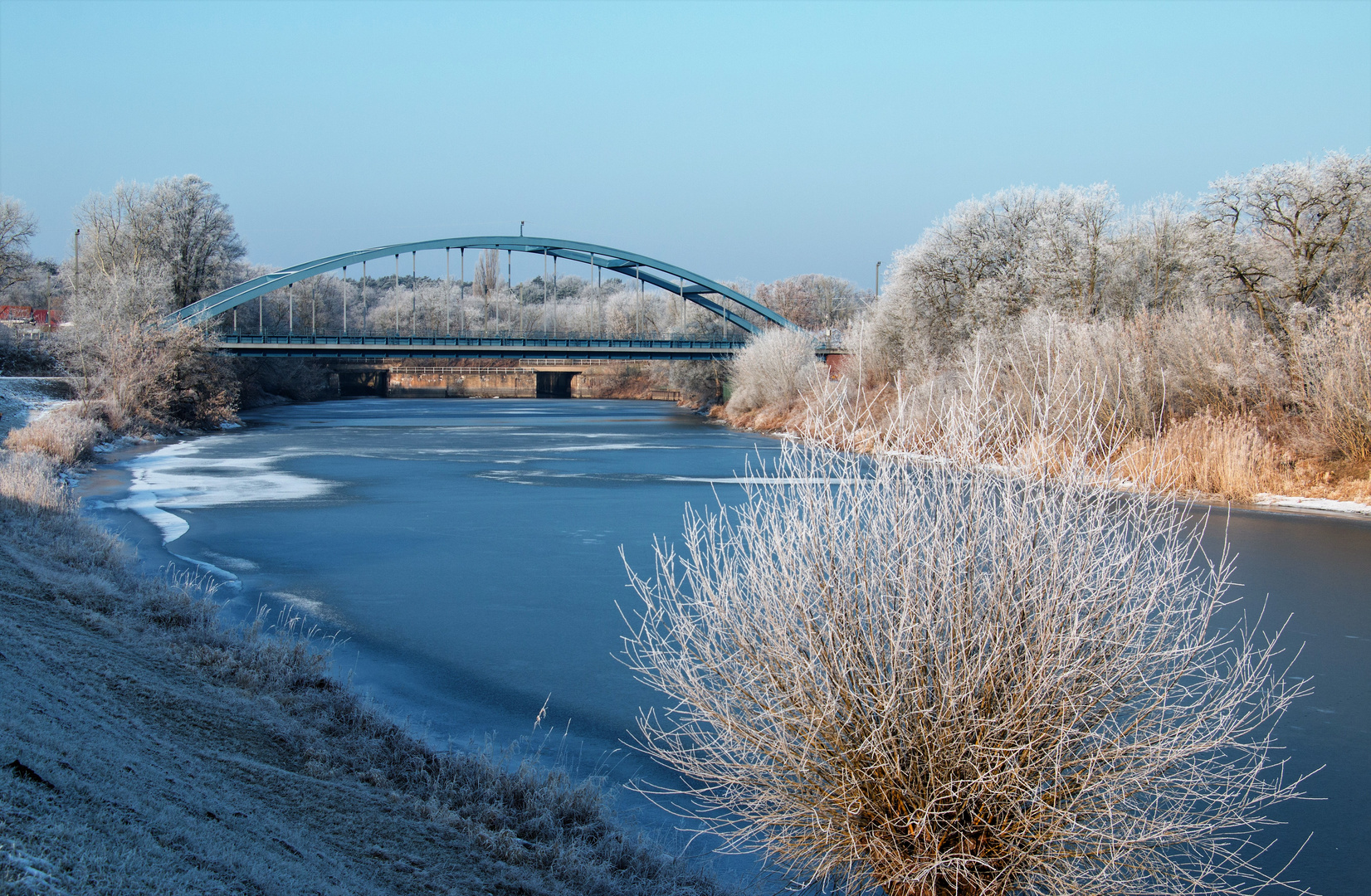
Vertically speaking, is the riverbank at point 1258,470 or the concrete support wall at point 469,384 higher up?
the concrete support wall at point 469,384

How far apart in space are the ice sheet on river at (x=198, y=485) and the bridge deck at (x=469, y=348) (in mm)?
20293

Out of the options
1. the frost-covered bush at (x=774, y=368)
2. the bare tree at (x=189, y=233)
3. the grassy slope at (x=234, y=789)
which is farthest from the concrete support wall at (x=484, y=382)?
the grassy slope at (x=234, y=789)

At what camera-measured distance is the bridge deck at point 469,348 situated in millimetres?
45219

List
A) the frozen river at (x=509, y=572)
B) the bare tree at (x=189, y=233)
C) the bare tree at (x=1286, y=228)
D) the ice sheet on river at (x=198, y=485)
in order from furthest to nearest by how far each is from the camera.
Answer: the bare tree at (x=189, y=233) < the bare tree at (x=1286, y=228) < the ice sheet on river at (x=198, y=485) < the frozen river at (x=509, y=572)

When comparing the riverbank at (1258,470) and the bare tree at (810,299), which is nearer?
the riverbank at (1258,470)

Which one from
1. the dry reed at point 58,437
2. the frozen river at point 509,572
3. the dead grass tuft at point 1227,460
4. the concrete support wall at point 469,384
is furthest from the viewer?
the concrete support wall at point 469,384

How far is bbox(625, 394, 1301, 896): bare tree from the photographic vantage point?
4168 mm

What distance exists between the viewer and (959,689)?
13.7 feet

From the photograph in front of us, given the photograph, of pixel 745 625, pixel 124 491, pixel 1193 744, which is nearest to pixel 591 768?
pixel 745 625

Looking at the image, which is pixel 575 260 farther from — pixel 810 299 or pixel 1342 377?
pixel 1342 377

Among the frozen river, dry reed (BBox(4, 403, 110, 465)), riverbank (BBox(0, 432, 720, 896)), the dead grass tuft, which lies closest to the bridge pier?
the frozen river

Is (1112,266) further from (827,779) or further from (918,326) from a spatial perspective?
(827,779)

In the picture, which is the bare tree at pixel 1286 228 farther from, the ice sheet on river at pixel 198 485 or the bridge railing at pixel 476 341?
the bridge railing at pixel 476 341

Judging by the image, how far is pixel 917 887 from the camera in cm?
437
